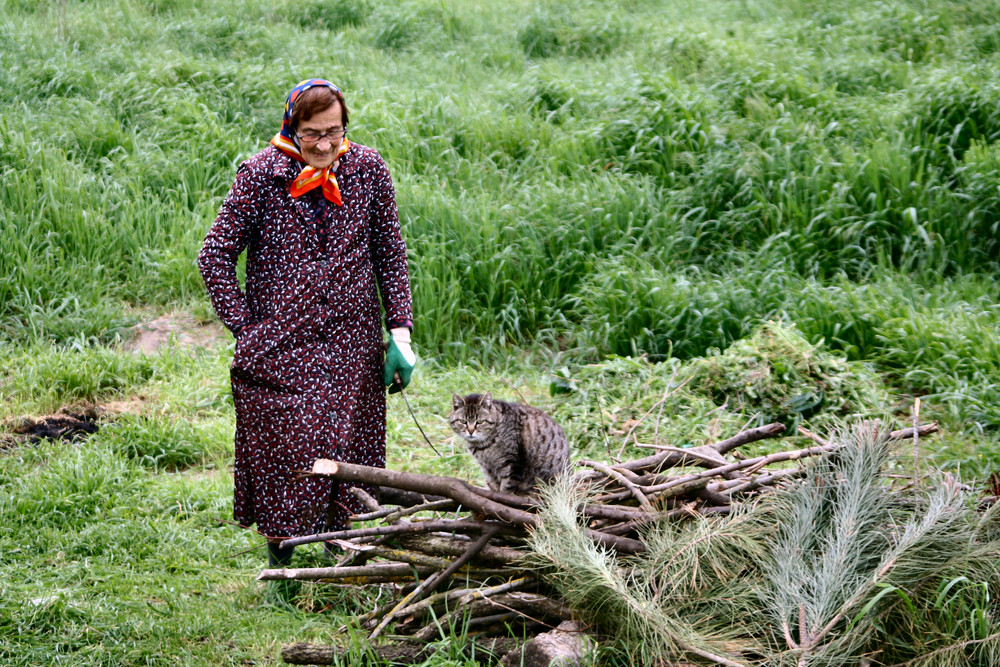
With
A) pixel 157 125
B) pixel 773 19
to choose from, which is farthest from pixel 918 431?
pixel 773 19

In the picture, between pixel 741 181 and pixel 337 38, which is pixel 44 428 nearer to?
pixel 741 181

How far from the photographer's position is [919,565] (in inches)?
113

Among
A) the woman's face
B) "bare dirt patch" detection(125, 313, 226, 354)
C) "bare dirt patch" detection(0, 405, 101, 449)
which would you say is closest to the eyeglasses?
the woman's face

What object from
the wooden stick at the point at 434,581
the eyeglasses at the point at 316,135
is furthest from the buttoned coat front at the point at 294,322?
the wooden stick at the point at 434,581

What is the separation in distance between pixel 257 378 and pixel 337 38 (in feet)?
24.9

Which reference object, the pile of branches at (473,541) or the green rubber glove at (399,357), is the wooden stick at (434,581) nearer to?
the pile of branches at (473,541)

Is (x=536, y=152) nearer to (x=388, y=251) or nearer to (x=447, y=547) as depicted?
(x=388, y=251)

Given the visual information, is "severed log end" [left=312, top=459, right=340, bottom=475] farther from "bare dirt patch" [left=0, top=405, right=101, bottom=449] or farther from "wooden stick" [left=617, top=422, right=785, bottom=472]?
"bare dirt patch" [left=0, top=405, right=101, bottom=449]

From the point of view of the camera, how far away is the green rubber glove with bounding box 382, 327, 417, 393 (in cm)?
390

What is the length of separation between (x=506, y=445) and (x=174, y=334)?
11.9 ft

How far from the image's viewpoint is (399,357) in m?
3.91

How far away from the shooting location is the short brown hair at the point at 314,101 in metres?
3.60

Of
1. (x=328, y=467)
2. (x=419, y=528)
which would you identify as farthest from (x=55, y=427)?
(x=419, y=528)

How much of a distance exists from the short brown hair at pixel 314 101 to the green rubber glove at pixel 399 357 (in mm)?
913
